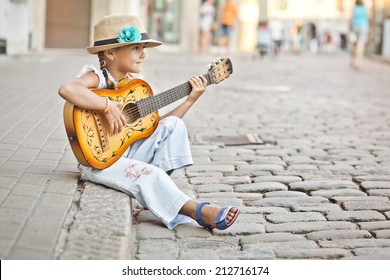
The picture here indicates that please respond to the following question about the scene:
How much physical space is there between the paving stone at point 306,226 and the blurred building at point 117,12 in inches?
513

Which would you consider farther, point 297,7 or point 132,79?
point 297,7

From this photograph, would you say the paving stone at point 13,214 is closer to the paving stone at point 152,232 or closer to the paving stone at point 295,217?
the paving stone at point 152,232

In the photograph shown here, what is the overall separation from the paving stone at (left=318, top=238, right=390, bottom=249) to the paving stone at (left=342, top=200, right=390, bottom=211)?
708mm

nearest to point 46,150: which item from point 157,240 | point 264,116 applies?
point 157,240

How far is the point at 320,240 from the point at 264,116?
18.0ft

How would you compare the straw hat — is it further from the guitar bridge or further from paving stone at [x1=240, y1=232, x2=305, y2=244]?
paving stone at [x1=240, y1=232, x2=305, y2=244]

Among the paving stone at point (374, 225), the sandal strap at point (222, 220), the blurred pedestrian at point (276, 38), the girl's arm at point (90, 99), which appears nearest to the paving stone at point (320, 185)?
the paving stone at point (374, 225)

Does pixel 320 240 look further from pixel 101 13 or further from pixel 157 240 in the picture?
pixel 101 13

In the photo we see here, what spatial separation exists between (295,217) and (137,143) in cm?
104

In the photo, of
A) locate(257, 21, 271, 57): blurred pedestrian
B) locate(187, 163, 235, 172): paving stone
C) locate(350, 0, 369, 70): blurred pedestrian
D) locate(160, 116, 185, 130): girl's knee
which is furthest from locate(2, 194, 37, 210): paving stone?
locate(257, 21, 271, 57): blurred pedestrian

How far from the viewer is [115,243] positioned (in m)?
3.69

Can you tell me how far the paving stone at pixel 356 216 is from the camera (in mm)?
4891

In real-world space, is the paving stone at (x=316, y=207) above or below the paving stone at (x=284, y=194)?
above

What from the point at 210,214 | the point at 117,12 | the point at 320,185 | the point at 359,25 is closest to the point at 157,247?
the point at 210,214
